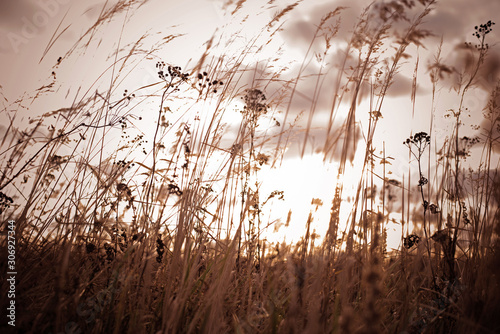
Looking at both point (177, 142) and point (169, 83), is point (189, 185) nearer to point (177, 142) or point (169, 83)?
→ point (177, 142)

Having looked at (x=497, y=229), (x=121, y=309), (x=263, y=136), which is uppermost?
(x=263, y=136)

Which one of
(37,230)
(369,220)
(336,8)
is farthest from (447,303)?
(37,230)

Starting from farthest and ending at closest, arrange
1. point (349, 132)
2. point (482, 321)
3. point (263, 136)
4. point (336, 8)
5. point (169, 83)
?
1. point (263, 136)
2. point (336, 8)
3. point (169, 83)
4. point (349, 132)
5. point (482, 321)

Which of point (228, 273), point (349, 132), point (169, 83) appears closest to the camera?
point (228, 273)

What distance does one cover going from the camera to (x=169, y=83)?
169cm

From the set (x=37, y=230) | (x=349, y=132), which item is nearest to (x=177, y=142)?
(x=37, y=230)

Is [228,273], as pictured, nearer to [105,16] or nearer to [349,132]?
[349,132]

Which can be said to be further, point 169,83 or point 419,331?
point 169,83

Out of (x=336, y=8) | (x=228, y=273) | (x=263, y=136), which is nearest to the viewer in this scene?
(x=228, y=273)

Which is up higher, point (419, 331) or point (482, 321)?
point (482, 321)

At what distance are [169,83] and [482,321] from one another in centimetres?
176

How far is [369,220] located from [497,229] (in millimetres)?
534

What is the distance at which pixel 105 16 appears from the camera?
6.36 ft

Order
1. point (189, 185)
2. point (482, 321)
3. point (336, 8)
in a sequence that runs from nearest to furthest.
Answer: point (482, 321), point (189, 185), point (336, 8)
